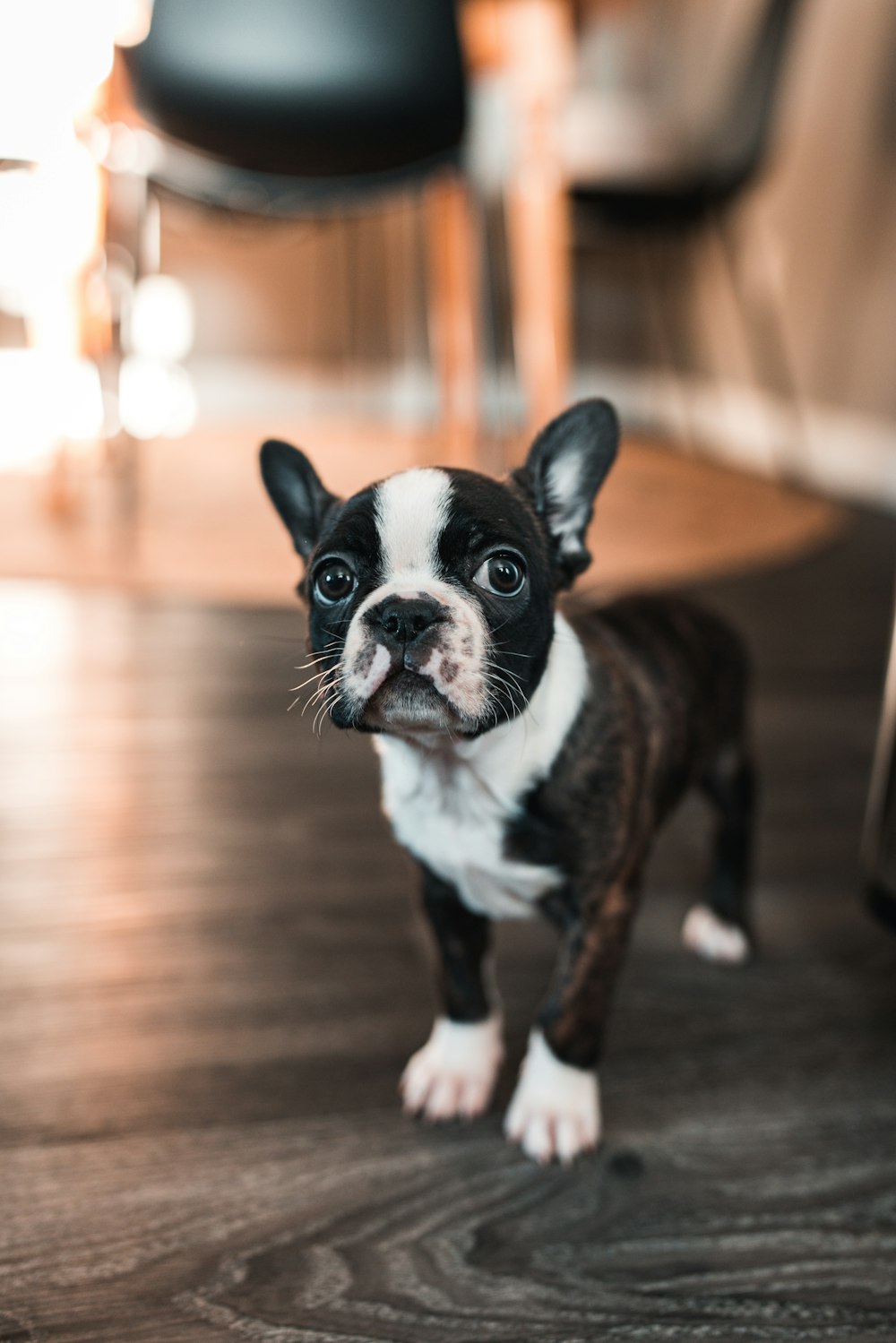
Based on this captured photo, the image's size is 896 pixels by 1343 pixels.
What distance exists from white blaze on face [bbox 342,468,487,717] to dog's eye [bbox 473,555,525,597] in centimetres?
1

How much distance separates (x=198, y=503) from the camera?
2688 mm

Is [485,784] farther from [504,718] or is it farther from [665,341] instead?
[665,341]

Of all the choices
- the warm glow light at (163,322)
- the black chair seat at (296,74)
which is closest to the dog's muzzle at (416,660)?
the black chair seat at (296,74)

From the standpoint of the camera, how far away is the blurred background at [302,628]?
2.17 ft

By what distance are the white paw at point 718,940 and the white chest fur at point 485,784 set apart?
277mm

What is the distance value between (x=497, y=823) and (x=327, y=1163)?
22 centimetres

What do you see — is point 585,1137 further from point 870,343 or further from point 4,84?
point 870,343

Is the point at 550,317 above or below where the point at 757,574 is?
above

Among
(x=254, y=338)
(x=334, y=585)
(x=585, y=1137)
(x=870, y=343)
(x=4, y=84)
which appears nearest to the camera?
(x=334, y=585)

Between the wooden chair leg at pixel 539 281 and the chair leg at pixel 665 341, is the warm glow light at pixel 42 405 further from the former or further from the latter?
the chair leg at pixel 665 341

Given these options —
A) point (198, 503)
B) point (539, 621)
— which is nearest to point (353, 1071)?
point (539, 621)

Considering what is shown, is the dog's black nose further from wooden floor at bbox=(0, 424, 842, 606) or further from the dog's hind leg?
wooden floor at bbox=(0, 424, 842, 606)

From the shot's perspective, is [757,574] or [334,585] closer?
[334,585]

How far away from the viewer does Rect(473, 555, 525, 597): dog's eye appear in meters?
0.60
